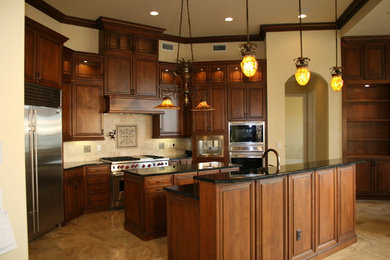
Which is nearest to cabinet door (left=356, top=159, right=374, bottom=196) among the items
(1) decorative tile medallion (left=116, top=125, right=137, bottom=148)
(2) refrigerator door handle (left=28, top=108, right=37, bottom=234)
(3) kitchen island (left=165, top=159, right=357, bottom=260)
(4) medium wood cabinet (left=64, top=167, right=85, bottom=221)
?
(3) kitchen island (left=165, top=159, right=357, bottom=260)

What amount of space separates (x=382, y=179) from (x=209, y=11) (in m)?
4.78

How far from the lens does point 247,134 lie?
6.53m

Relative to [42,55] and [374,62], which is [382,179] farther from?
[42,55]

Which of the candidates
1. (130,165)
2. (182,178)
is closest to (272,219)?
(182,178)

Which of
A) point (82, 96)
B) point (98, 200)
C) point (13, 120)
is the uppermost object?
point (82, 96)

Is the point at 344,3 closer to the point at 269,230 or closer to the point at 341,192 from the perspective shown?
the point at 341,192

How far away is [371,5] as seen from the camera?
482 centimetres

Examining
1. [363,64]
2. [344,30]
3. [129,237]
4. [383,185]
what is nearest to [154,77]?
[129,237]

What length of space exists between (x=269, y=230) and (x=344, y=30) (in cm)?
472

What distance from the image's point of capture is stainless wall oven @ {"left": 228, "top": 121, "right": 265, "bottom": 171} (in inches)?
255

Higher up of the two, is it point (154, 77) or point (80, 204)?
point (154, 77)

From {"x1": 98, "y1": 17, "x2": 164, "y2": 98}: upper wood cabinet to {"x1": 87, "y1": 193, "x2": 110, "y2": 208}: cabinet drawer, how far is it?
1902 mm

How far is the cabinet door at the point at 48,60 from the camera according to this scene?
14.0ft

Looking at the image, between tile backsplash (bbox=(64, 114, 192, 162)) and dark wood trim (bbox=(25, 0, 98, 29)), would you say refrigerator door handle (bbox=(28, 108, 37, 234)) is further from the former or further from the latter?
dark wood trim (bbox=(25, 0, 98, 29))
